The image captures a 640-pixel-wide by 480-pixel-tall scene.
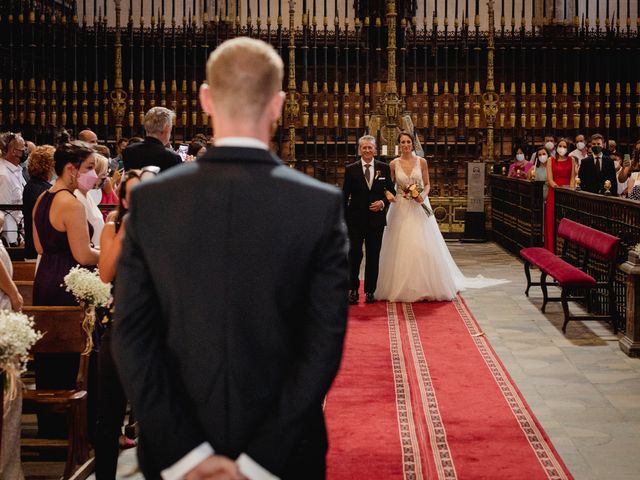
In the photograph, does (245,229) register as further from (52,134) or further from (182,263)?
(52,134)

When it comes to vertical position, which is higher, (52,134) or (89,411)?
(52,134)

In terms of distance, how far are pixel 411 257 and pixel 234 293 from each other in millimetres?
7459

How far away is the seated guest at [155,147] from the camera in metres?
5.38

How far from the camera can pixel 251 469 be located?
2078 mm

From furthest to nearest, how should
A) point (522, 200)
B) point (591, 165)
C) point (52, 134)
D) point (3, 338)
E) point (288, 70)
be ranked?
1. point (288, 70)
2. point (52, 134)
3. point (522, 200)
4. point (591, 165)
5. point (3, 338)

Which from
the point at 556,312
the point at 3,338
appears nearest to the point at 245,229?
the point at 3,338

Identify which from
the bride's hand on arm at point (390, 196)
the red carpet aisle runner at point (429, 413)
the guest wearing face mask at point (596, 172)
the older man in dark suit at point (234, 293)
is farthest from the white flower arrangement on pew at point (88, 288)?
the guest wearing face mask at point (596, 172)

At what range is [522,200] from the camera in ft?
41.9

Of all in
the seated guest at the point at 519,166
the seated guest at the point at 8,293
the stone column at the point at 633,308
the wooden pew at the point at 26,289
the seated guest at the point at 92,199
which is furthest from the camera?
the seated guest at the point at 519,166

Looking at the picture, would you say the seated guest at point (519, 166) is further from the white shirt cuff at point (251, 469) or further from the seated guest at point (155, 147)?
the white shirt cuff at point (251, 469)

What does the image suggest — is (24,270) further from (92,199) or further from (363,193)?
(363,193)

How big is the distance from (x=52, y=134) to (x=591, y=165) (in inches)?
317

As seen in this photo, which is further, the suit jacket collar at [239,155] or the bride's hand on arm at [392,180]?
the bride's hand on arm at [392,180]

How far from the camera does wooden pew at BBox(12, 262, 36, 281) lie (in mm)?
6500
